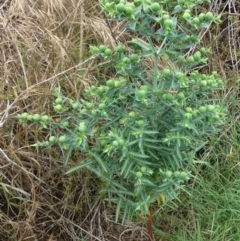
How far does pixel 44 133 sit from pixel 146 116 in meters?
0.68

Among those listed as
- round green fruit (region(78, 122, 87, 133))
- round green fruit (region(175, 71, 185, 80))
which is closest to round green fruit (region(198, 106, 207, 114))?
round green fruit (region(175, 71, 185, 80))

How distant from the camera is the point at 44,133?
238cm

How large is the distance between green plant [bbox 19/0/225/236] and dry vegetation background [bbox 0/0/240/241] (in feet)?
1.40

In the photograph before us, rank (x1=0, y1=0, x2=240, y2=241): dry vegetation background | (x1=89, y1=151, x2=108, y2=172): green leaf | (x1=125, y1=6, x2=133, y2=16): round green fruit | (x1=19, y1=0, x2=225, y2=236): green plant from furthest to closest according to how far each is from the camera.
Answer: (x1=0, y1=0, x2=240, y2=241): dry vegetation background < (x1=89, y1=151, x2=108, y2=172): green leaf < (x1=19, y1=0, x2=225, y2=236): green plant < (x1=125, y1=6, x2=133, y2=16): round green fruit

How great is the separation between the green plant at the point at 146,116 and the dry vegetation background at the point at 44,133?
1.40 feet

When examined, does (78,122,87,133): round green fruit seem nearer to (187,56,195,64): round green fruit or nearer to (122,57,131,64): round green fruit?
(122,57,131,64): round green fruit

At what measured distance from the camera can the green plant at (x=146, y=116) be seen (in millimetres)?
1742

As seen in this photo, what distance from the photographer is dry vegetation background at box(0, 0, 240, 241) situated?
2311mm

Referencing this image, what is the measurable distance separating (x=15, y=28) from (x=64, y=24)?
219mm

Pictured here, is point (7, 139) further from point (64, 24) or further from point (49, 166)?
point (64, 24)

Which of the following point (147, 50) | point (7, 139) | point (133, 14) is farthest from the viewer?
point (7, 139)

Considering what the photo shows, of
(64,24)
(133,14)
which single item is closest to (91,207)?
(64,24)

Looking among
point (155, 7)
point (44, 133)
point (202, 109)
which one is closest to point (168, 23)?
point (155, 7)

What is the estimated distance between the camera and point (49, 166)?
2.37 metres
